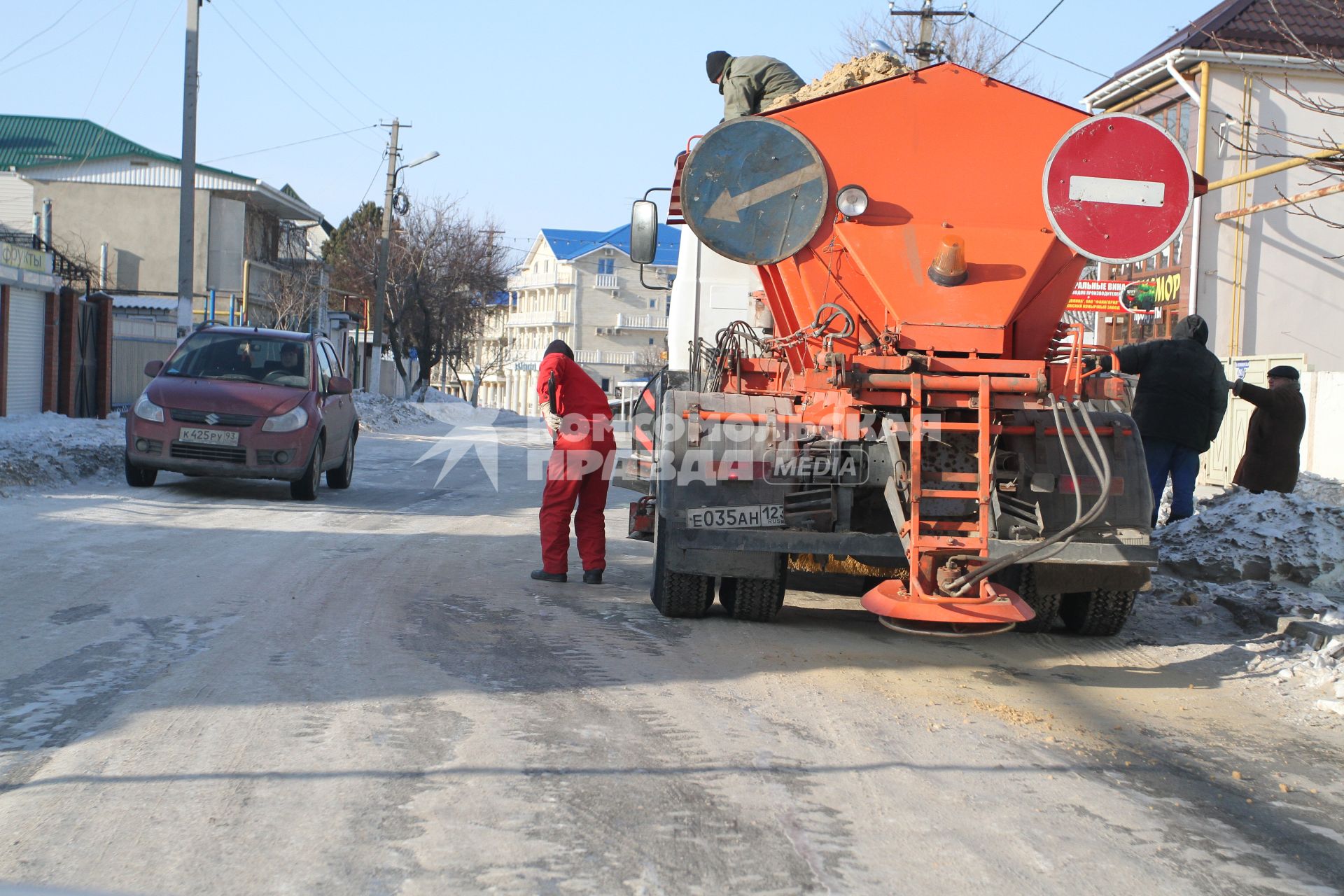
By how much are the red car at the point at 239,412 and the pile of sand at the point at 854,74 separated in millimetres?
6281

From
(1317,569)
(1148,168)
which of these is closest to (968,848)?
(1148,168)

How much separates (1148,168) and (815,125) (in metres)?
1.67

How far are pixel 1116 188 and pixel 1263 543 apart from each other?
357 centimetres

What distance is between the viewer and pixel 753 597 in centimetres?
655

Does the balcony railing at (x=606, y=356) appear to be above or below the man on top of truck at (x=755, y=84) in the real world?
above

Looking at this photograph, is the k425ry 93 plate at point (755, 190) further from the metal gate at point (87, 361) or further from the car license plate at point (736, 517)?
the metal gate at point (87, 361)

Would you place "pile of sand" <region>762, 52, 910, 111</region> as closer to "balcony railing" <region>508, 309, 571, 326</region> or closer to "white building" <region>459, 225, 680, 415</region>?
"white building" <region>459, 225, 680, 415</region>

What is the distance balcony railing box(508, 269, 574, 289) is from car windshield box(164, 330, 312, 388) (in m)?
72.8

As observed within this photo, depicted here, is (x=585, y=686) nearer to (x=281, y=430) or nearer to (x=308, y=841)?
(x=308, y=841)

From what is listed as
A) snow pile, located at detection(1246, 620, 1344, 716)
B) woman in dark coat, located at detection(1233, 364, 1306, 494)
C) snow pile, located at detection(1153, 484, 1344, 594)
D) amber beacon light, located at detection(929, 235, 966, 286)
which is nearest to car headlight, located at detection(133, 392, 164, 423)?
amber beacon light, located at detection(929, 235, 966, 286)

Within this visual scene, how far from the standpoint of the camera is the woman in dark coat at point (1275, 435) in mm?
9680

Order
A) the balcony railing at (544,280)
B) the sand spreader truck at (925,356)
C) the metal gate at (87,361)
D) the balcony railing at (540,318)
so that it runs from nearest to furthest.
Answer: the sand spreader truck at (925,356), the metal gate at (87,361), the balcony railing at (544,280), the balcony railing at (540,318)

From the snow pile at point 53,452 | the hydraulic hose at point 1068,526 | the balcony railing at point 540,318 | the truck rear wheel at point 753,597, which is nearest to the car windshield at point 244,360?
the snow pile at point 53,452

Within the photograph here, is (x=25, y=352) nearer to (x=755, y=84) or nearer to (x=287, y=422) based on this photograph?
(x=287, y=422)
